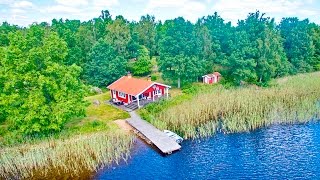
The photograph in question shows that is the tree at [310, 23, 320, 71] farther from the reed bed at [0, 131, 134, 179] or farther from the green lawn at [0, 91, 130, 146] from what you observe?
the reed bed at [0, 131, 134, 179]

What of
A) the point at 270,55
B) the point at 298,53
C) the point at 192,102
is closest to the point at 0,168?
the point at 192,102

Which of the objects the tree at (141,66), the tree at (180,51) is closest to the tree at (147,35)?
the tree at (141,66)

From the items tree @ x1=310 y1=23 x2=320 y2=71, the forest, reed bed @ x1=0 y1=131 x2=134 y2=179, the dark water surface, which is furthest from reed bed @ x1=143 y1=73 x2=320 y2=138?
tree @ x1=310 y1=23 x2=320 y2=71

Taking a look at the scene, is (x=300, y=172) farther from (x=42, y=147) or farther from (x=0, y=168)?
(x=0, y=168)

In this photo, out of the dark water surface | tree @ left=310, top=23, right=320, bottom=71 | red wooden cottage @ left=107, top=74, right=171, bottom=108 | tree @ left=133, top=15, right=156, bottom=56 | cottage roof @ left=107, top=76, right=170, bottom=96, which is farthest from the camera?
tree @ left=133, top=15, right=156, bottom=56

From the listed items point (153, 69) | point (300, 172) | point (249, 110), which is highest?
point (153, 69)

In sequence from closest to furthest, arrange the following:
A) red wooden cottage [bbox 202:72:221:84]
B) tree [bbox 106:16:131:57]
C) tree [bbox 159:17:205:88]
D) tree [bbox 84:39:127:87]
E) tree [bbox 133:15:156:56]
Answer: tree [bbox 159:17:205:88] → red wooden cottage [bbox 202:72:221:84] → tree [bbox 84:39:127:87] → tree [bbox 106:16:131:57] → tree [bbox 133:15:156:56]

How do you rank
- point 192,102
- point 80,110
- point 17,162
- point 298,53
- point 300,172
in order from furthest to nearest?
1. point 298,53
2. point 192,102
3. point 80,110
4. point 17,162
5. point 300,172

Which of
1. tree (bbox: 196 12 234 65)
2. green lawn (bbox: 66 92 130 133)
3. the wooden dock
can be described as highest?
tree (bbox: 196 12 234 65)
